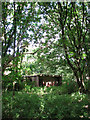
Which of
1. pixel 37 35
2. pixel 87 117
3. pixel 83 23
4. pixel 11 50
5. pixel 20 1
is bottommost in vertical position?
pixel 87 117

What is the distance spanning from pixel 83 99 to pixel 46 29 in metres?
1.86

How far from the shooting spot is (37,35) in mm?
2973

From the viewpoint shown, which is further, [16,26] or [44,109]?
[16,26]

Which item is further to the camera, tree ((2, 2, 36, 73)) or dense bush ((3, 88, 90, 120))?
tree ((2, 2, 36, 73))

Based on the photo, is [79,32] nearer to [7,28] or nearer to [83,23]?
[83,23]

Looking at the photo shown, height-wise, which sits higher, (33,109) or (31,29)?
(31,29)

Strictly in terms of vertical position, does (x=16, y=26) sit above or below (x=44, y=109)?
above

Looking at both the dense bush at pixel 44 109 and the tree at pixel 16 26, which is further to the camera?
the tree at pixel 16 26

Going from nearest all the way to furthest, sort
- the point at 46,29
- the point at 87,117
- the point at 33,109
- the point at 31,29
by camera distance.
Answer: the point at 87,117, the point at 33,109, the point at 31,29, the point at 46,29

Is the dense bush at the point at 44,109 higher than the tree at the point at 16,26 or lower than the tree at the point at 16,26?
lower

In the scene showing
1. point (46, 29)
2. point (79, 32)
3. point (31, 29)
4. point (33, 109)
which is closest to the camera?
point (33, 109)

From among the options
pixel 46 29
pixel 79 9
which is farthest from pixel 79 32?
pixel 46 29

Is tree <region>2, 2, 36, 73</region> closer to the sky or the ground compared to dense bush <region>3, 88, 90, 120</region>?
closer to the sky

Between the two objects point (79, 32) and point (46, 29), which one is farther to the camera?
point (79, 32)
